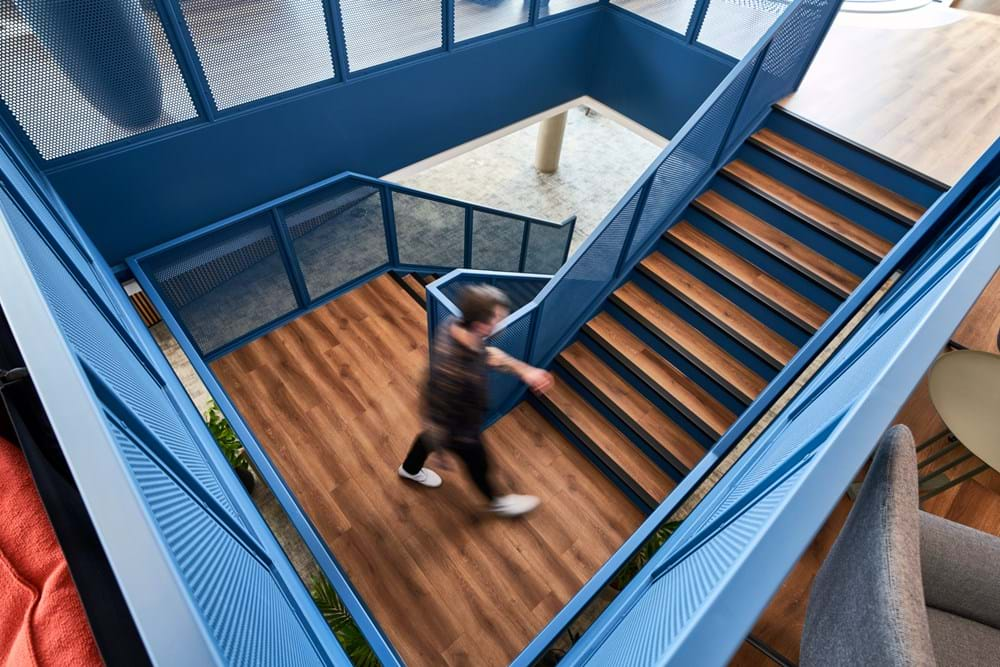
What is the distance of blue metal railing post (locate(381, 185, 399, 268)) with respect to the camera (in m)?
4.87

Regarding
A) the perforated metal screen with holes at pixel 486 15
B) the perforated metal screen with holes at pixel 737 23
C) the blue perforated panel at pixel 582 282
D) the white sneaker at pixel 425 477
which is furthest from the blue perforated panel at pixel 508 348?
the perforated metal screen with holes at pixel 737 23

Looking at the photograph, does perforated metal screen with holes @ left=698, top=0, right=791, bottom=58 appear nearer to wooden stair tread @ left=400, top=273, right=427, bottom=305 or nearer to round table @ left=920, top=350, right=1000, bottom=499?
wooden stair tread @ left=400, top=273, right=427, bottom=305

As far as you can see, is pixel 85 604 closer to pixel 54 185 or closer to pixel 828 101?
pixel 54 185

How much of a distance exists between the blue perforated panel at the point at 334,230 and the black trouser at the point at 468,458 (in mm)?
2229

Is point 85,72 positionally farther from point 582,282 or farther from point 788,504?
point 788,504

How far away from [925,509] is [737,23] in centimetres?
454

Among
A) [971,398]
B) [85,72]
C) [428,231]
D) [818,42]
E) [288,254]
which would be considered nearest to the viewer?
[971,398]

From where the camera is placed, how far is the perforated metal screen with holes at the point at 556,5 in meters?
5.43

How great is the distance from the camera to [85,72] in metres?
3.40

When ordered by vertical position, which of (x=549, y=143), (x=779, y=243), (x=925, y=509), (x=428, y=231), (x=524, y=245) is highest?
(x=779, y=243)

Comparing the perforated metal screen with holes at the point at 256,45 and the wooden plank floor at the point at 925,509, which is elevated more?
the perforated metal screen with holes at the point at 256,45

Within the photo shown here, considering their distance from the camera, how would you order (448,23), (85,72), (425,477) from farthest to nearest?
(448,23), (425,477), (85,72)

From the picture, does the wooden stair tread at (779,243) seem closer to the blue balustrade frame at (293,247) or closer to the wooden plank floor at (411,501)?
the blue balustrade frame at (293,247)

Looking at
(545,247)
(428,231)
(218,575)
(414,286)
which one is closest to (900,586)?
(218,575)
